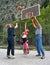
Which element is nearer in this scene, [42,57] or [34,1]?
[42,57]

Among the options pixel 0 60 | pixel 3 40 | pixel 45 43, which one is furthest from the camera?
pixel 3 40

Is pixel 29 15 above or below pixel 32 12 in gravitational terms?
below

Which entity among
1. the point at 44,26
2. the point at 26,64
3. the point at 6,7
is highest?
the point at 6,7

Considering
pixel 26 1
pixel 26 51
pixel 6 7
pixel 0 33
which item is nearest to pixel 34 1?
pixel 26 1

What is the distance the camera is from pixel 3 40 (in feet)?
80.5

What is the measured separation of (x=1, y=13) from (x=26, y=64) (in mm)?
20404

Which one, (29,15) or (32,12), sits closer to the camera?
(32,12)

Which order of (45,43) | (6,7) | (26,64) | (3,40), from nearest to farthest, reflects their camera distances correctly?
(26,64), (45,43), (3,40), (6,7)

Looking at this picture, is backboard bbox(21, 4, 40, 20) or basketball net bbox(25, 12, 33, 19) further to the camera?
basketball net bbox(25, 12, 33, 19)

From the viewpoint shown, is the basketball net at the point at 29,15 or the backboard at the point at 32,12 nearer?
the backboard at the point at 32,12

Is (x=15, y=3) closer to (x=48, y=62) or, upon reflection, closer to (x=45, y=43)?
(x=45, y=43)

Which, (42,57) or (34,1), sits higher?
(34,1)

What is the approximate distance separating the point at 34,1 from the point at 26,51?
1745 centimetres

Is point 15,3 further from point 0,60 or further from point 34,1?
point 0,60
